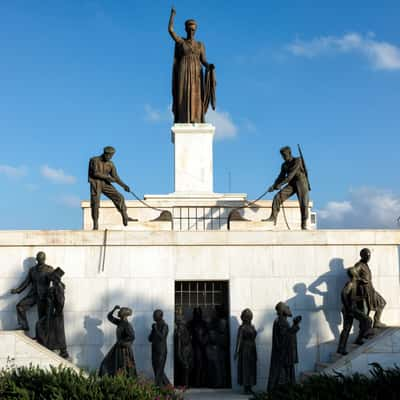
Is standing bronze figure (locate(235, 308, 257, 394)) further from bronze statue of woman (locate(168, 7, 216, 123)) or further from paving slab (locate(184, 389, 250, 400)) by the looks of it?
bronze statue of woman (locate(168, 7, 216, 123))

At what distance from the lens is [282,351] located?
49.4ft

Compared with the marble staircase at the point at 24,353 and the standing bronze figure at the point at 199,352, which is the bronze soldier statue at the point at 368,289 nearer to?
the standing bronze figure at the point at 199,352

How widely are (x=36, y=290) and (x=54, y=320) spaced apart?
2.89 feet

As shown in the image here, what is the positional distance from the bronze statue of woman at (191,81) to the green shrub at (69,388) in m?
12.9

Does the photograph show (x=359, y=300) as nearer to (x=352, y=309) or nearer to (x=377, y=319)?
(x=352, y=309)

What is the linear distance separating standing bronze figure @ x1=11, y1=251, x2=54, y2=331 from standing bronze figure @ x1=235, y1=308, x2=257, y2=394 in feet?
15.0

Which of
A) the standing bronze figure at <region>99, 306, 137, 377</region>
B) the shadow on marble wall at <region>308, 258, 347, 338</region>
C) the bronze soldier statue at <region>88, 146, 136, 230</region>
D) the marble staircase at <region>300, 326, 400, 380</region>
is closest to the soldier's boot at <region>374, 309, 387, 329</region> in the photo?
the marble staircase at <region>300, 326, 400, 380</region>

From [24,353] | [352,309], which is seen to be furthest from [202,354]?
[24,353]

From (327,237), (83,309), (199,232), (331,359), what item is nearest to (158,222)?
(199,232)

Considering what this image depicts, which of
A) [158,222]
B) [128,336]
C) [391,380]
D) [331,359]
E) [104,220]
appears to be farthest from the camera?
[104,220]

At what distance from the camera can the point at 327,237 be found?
17.2 metres

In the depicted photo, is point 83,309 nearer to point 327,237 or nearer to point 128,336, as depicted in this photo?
point 128,336

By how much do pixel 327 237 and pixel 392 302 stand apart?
223 cm

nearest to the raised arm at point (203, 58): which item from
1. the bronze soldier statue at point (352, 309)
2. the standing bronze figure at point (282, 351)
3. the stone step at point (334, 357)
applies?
the bronze soldier statue at point (352, 309)
